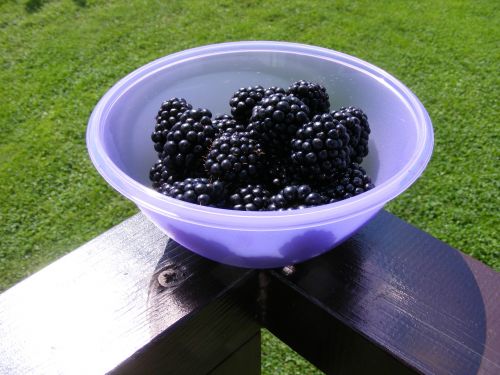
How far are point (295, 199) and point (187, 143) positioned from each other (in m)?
0.20

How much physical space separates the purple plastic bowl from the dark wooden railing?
6cm

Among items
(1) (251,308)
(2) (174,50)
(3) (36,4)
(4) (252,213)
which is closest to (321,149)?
(4) (252,213)

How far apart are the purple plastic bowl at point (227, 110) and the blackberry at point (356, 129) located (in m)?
0.05

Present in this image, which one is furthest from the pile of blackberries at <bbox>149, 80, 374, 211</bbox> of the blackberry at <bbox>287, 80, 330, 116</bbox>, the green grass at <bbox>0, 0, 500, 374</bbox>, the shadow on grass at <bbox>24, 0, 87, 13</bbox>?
the shadow on grass at <bbox>24, 0, 87, 13</bbox>

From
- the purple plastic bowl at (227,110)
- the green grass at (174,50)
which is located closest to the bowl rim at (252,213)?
the purple plastic bowl at (227,110)

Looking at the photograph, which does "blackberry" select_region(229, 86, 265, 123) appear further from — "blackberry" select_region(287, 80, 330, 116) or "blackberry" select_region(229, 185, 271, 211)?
"blackberry" select_region(229, 185, 271, 211)

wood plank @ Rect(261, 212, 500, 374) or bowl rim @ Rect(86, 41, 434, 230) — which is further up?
bowl rim @ Rect(86, 41, 434, 230)

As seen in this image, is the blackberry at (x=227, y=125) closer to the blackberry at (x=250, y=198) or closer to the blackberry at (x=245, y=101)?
the blackberry at (x=245, y=101)

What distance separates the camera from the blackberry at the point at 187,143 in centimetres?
82

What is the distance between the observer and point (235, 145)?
80 centimetres

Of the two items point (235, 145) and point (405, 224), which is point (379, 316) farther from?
point (235, 145)

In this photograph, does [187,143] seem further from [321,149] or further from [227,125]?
[321,149]

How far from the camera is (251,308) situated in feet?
2.87

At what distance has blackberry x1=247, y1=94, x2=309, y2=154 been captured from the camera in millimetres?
812
